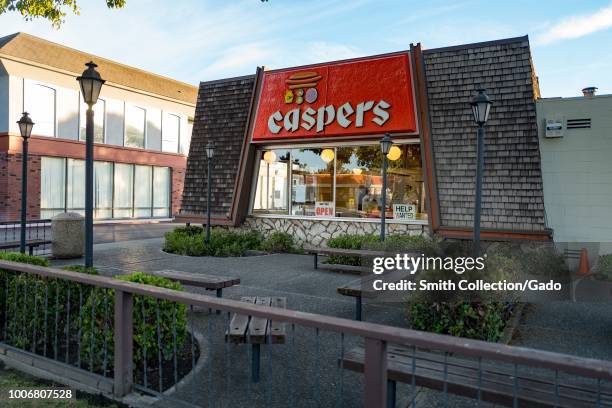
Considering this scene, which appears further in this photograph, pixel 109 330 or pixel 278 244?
pixel 278 244

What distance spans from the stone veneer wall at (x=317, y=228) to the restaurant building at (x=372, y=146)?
3 centimetres

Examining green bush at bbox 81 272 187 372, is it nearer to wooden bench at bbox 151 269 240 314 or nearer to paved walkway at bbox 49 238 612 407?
paved walkway at bbox 49 238 612 407

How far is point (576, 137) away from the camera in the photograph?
10.2 meters

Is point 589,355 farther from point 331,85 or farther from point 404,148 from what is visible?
point 331,85

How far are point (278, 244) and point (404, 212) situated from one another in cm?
360

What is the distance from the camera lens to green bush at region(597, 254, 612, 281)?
7.78 metres

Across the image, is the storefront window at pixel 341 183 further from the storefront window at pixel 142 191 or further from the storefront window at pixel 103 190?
the storefront window at pixel 142 191

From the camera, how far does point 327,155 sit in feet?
42.0

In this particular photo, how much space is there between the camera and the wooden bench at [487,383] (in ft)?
8.66

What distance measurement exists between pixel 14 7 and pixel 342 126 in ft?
24.7

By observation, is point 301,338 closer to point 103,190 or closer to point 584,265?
point 584,265

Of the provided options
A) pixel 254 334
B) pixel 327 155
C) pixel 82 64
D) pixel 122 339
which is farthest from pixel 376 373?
pixel 82 64

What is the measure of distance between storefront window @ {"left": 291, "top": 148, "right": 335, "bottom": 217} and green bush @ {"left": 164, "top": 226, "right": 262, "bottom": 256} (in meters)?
1.66

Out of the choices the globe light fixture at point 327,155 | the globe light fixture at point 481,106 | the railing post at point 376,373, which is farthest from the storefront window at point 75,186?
the railing post at point 376,373
